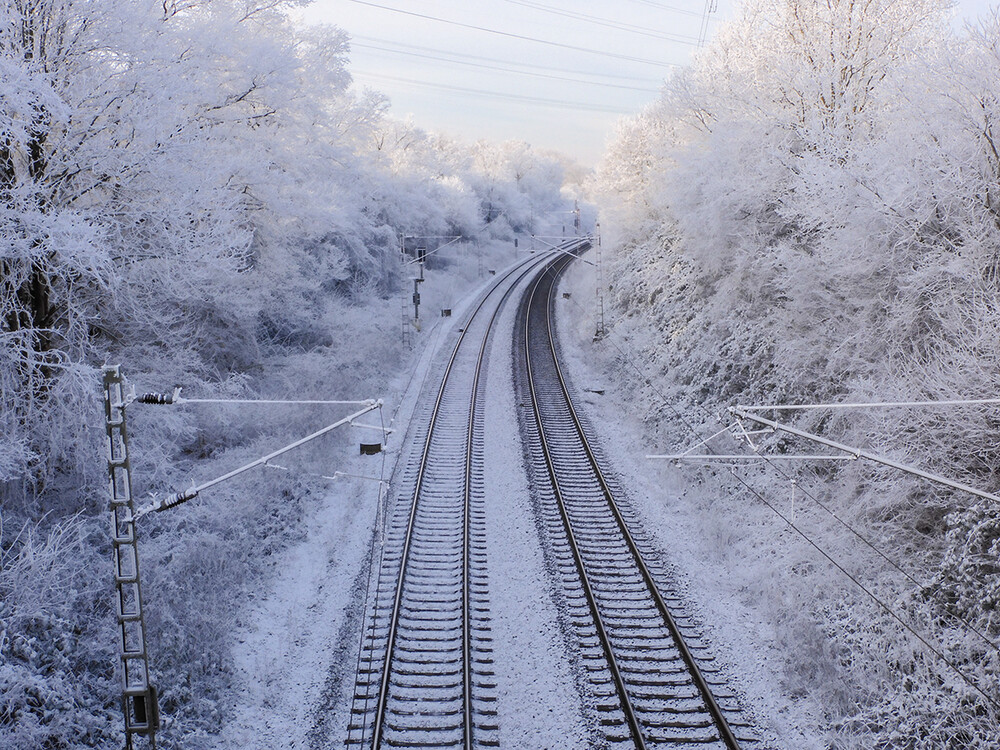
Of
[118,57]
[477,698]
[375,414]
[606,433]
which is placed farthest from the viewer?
[375,414]

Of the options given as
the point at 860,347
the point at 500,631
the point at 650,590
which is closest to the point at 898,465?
the point at 650,590

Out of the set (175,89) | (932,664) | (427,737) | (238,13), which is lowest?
(427,737)

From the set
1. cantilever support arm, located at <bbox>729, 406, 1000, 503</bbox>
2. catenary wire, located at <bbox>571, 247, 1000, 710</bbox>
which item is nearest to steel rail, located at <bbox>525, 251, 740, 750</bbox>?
catenary wire, located at <bbox>571, 247, 1000, 710</bbox>

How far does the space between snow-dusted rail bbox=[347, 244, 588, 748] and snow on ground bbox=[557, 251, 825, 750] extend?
3.75 m

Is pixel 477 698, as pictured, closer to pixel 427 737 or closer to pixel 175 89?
pixel 427 737

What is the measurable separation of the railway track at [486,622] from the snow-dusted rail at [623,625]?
25 millimetres

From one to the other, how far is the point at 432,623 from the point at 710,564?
5.65 metres

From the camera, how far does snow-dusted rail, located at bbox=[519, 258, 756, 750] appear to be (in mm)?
9062

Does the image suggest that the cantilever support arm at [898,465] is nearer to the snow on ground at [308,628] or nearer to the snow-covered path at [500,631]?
the snow-covered path at [500,631]

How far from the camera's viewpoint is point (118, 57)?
510 inches

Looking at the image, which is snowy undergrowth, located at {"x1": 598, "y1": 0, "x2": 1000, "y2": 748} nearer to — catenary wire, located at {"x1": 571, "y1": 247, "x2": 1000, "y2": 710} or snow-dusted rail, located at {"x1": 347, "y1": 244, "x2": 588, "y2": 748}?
catenary wire, located at {"x1": 571, "y1": 247, "x2": 1000, "y2": 710}

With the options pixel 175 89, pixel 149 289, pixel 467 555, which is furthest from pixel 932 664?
pixel 175 89

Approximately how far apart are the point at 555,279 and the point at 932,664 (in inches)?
1872

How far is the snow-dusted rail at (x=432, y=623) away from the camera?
919cm
